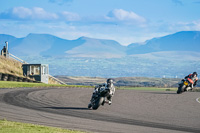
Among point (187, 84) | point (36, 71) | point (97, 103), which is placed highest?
point (36, 71)

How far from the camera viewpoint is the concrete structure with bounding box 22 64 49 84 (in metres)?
75.5

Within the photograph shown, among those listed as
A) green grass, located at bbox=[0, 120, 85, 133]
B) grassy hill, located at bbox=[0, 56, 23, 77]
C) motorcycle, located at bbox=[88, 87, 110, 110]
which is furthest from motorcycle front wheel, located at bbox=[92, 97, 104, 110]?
grassy hill, located at bbox=[0, 56, 23, 77]

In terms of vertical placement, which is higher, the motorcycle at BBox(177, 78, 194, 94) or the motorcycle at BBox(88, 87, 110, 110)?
the motorcycle at BBox(177, 78, 194, 94)

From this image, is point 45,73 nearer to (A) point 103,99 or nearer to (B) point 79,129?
(A) point 103,99

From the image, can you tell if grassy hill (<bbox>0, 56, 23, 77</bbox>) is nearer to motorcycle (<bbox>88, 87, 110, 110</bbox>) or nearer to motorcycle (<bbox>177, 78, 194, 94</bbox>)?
motorcycle (<bbox>177, 78, 194, 94</bbox>)

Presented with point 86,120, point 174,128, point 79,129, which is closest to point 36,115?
point 86,120

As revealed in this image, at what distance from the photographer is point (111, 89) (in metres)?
23.1

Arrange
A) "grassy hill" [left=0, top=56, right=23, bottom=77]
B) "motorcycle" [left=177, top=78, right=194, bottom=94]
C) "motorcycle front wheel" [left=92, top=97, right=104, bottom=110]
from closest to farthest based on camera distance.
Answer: "motorcycle front wheel" [left=92, top=97, right=104, bottom=110], "motorcycle" [left=177, top=78, right=194, bottom=94], "grassy hill" [left=0, top=56, right=23, bottom=77]

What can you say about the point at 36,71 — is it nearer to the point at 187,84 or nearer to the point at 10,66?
the point at 10,66

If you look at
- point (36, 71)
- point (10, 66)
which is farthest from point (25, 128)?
point (36, 71)

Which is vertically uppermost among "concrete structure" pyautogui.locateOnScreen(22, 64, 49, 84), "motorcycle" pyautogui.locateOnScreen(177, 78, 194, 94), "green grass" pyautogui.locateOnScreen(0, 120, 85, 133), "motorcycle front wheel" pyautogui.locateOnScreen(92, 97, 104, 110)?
"concrete structure" pyautogui.locateOnScreen(22, 64, 49, 84)

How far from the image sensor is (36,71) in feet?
255

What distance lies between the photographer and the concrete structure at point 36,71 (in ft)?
248

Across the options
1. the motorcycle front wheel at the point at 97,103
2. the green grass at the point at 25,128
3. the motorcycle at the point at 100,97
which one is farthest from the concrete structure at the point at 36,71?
the green grass at the point at 25,128
